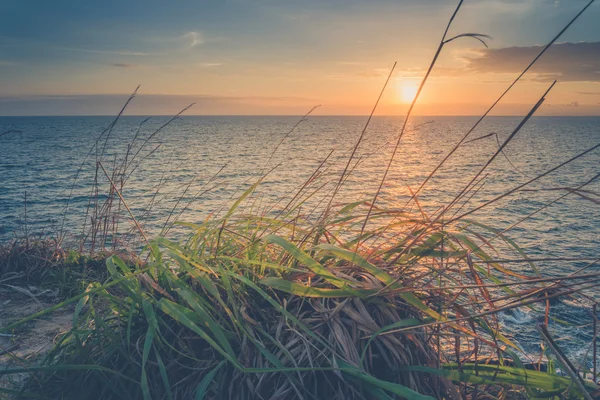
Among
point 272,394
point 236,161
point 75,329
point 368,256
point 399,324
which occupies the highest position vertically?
point 368,256

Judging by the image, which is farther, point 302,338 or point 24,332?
point 24,332

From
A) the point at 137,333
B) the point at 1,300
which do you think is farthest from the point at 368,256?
the point at 1,300

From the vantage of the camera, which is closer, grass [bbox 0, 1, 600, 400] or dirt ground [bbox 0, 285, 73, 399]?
grass [bbox 0, 1, 600, 400]

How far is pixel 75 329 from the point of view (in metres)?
1.71

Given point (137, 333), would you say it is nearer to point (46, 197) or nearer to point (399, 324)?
point (399, 324)

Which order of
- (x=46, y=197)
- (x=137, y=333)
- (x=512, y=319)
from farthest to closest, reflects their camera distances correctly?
(x=46, y=197) < (x=512, y=319) < (x=137, y=333)

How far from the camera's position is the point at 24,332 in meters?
2.65

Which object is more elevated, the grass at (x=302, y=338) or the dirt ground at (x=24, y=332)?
the grass at (x=302, y=338)

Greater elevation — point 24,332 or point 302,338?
point 302,338

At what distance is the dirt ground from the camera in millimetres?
2033

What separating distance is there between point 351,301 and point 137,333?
3.24 ft

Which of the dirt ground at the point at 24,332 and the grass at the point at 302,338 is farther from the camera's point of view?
the dirt ground at the point at 24,332

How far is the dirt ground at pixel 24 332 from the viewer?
2033 mm

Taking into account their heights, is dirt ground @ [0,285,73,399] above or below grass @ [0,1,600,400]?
below
